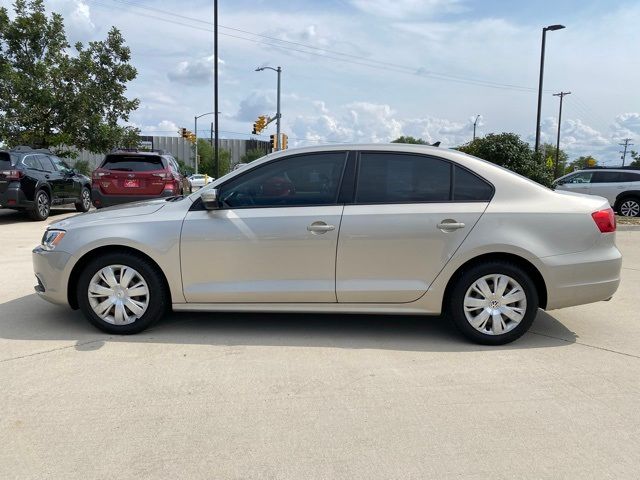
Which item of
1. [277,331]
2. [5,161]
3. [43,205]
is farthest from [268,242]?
[43,205]

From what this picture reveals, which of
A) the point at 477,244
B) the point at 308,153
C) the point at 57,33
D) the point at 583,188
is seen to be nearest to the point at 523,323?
Result: the point at 477,244

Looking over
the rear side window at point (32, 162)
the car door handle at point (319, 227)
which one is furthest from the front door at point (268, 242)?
the rear side window at point (32, 162)

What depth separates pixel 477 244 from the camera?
14.1 feet

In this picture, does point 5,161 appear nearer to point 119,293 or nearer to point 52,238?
point 52,238

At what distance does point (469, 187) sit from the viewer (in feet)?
14.6

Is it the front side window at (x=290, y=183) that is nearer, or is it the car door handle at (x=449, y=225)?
the car door handle at (x=449, y=225)

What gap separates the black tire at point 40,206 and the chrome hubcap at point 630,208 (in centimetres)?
1608

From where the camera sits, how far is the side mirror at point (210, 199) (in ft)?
14.5

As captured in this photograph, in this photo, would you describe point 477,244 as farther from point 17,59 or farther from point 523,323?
point 17,59

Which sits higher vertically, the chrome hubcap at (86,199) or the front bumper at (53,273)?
the chrome hubcap at (86,199)

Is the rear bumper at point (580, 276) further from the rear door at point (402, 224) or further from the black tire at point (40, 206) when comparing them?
the black tire at point (40, 206)

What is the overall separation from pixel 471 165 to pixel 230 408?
8.96 ft

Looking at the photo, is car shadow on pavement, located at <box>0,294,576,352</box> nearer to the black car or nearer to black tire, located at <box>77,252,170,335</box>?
black tire, located at <box>77,252,170,335</box>

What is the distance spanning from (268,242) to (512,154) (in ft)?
46.3
